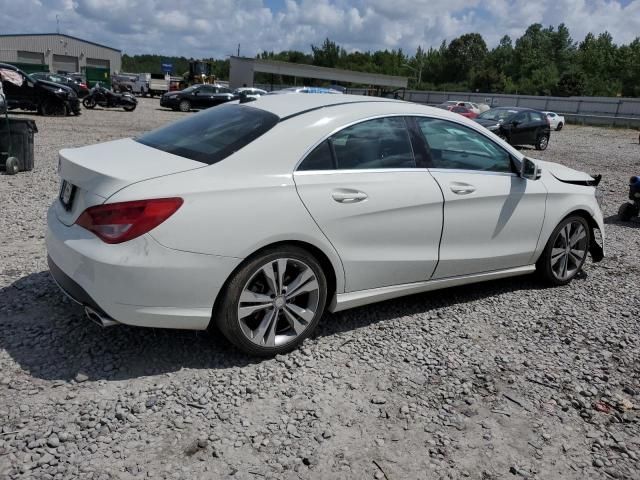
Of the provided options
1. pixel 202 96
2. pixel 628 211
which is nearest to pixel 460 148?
pixel 628 211

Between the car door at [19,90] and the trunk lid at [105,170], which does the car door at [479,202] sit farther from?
the car door at [19,90]

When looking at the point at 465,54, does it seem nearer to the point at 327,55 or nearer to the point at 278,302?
the point at 327,55

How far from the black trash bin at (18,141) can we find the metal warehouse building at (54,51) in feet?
248

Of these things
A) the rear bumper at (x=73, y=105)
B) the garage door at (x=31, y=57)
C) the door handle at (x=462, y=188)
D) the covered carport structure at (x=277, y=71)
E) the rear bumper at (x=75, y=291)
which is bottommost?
the rear bumper at (x=73, y=105)

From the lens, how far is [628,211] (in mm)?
8531

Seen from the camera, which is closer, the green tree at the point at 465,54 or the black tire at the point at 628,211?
the black tire at the point at 628,211

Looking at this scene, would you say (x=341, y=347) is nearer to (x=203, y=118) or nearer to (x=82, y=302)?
(x=82, y=302)

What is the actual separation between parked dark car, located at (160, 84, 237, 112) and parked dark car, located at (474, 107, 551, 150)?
1556cm

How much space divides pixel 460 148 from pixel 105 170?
2.61 m

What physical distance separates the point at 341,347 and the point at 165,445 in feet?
4.72

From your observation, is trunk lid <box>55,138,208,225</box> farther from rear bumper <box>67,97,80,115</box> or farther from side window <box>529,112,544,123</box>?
rear bumper <box>67,97,80,115</box>

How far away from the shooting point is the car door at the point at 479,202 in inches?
162

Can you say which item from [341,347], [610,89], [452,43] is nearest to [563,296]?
[341,347]

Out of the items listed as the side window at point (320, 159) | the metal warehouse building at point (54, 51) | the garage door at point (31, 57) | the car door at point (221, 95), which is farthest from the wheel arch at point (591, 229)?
the garage door at point (31, 57)
